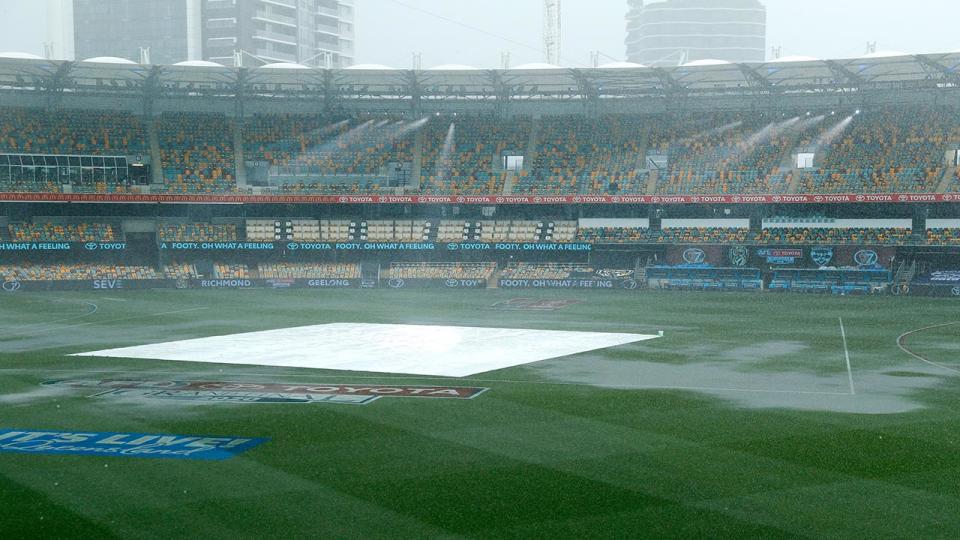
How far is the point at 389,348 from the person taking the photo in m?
35.1

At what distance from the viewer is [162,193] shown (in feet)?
246

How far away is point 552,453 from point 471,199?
2326 inches

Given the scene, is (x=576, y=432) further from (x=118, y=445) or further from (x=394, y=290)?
(x=394, y=290)

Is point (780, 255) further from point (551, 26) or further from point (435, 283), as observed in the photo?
point (551, 26)

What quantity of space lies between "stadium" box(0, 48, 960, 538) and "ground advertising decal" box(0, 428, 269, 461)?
5.5 inches

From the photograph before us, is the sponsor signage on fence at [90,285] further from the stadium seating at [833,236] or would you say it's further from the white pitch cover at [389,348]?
the stadium seating at [833,236]

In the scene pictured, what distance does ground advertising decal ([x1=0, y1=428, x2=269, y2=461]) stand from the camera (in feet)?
59.5

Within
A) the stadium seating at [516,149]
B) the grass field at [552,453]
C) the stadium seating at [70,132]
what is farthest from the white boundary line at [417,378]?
the stadium seating at [70,132]

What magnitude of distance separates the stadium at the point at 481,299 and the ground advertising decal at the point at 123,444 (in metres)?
0.14

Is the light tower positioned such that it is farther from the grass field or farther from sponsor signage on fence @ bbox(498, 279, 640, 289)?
the grass field

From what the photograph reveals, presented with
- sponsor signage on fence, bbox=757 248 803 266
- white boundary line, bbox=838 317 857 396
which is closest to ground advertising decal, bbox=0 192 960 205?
sponsor signage on fence, bbox=757 248 803 266

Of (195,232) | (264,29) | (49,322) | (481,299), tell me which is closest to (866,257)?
(481,299)

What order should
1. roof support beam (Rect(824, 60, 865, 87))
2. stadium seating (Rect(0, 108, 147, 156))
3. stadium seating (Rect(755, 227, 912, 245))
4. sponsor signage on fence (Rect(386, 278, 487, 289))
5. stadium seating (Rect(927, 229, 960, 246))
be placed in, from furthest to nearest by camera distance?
1. stadium seating (Rect(0, 108, 147, 156))
2. sponsor signage on fence (Rect(386, 278, 487, 289))
3. roof support beam (Rect(824, 60, 865, 87))
4. stadium seating (Rect(755, 227, 912, 245))
5. stadium seating (Rect(927, 229, 960, 246))

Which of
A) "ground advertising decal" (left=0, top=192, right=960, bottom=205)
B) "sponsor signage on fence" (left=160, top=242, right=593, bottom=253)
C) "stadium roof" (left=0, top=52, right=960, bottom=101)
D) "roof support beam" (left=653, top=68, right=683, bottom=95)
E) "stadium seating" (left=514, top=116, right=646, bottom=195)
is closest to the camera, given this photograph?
"ground advertising decal" (left=0, top=192, right=960, bottom=205)
